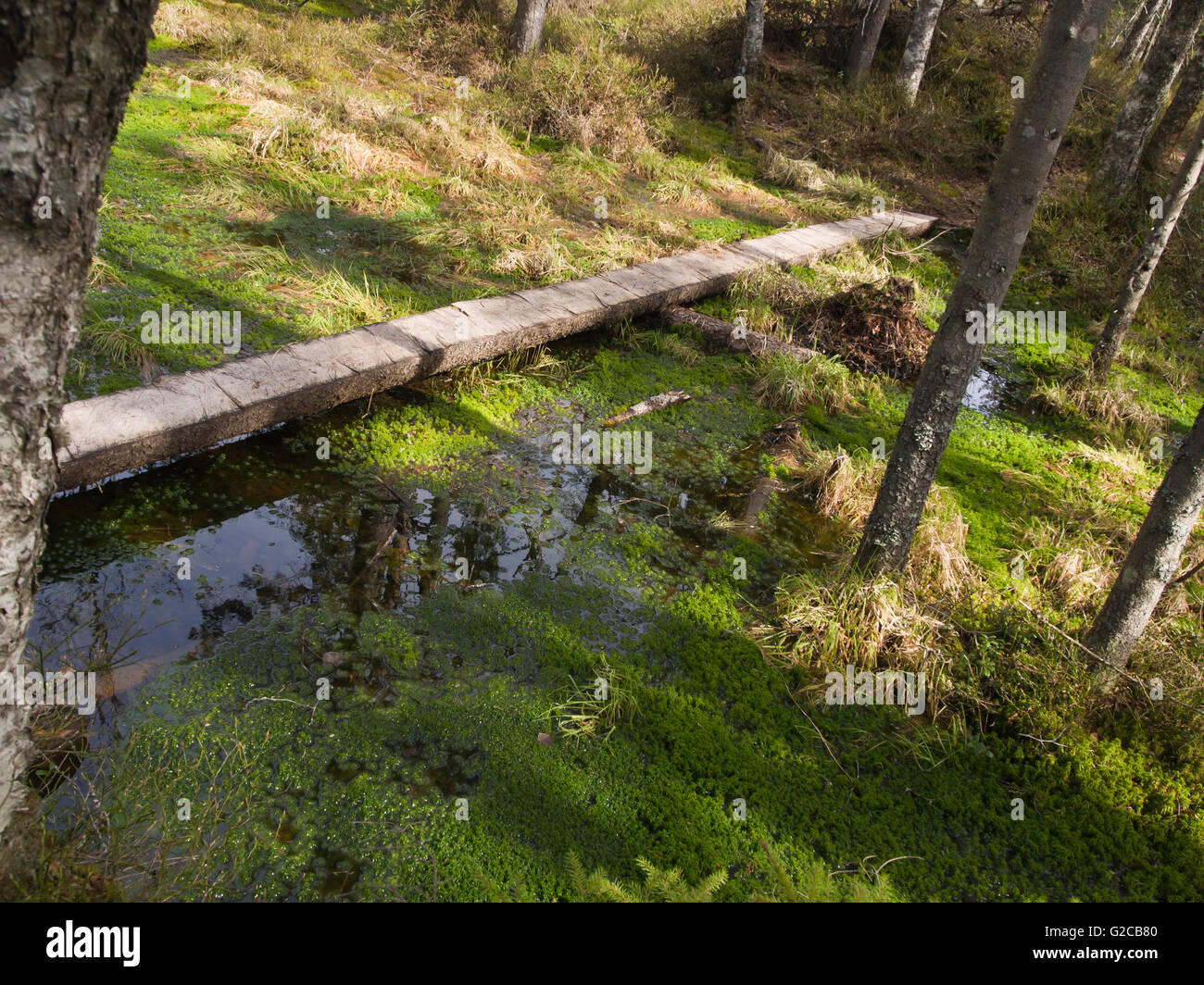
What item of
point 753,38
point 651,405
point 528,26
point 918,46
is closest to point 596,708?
point 651,405

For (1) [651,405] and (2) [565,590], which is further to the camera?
(1) [651,405]

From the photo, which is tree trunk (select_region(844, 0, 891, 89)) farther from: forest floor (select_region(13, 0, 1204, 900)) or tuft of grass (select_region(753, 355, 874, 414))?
tuft of grass (select_region(753, 355, 874, 414))

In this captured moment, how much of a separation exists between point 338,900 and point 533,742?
34.7 inches

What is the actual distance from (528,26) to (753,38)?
11.3 ft

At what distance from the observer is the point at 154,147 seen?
6.96m

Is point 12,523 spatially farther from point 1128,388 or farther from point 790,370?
point 1128,388

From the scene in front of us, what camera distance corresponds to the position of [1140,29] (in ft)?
48.0

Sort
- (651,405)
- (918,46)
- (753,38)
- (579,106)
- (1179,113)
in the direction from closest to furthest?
(651,405) → (1179,113) → (579,106) → (753,38) → (918,46)

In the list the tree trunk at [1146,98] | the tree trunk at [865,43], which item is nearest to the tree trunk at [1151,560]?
the tree trunk at [1146,98]

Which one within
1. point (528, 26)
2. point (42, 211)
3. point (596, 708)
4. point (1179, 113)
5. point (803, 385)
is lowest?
point (596, 708)

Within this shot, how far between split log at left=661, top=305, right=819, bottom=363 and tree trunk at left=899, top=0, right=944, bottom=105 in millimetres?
7870

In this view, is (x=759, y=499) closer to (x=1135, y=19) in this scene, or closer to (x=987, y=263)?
(x=987, y=263)

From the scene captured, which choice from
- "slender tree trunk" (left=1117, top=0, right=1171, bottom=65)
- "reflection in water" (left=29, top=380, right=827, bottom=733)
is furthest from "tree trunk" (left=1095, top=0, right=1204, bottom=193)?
"reflection in water" (left=29, top=380, right=827, bottom=733)
